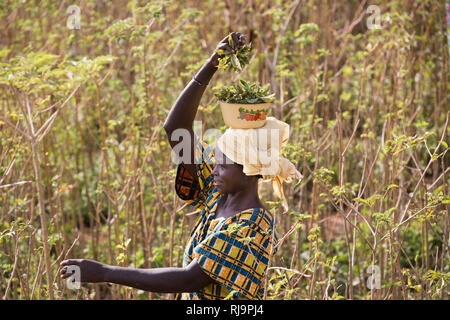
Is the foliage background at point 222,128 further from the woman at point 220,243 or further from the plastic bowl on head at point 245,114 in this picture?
the plastic bowl on head at point 245,114

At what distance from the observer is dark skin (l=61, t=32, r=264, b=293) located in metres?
1.52

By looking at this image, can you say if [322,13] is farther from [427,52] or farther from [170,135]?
[170,135]

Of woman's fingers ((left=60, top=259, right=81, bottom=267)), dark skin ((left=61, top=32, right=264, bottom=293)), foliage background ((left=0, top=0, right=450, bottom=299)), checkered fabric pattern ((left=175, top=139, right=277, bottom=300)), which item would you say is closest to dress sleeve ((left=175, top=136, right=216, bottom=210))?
dark skin ((left=61, top=32, right=264, bottom=293))

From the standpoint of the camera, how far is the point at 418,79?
12.7ft

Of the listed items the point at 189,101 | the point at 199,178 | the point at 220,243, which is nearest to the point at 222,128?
the point at 199,178

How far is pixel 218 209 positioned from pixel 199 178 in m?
0.18

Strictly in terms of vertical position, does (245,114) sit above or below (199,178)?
above

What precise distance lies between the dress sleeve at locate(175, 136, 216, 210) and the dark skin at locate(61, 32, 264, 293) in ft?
0.08

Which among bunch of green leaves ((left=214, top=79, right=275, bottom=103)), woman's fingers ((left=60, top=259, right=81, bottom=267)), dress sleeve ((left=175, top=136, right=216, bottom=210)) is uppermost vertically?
bunch of green leaves ((left=214, top=79, right=275, bottom=103))

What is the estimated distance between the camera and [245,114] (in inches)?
64.6

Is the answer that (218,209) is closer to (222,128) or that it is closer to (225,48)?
(225,48)

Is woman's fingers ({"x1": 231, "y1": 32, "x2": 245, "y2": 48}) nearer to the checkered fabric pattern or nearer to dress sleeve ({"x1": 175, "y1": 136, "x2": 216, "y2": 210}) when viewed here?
dress sleeve ({"x1": 175, "y1": 136, "x2": 216, "y2": 210})
